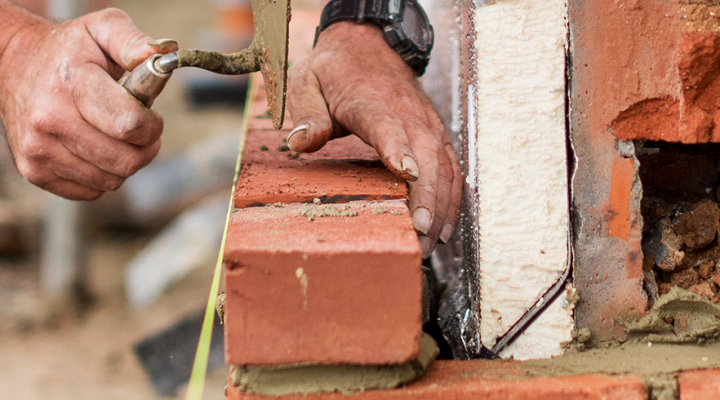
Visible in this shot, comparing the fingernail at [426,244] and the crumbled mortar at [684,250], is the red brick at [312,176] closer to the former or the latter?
the fingernail at [426,244]

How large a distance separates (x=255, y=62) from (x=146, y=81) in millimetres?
303


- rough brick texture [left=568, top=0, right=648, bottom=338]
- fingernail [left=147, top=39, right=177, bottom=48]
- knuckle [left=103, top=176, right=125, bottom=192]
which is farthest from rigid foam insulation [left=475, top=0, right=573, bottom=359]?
knuckle [left=103, top=176, right=125, bottom=192]

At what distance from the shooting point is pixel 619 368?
4.00 feet

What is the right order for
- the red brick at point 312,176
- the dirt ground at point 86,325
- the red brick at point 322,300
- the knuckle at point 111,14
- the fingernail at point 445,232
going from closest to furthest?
the red brick at point 322,300
the red brick at point 312,176
the fingernail at point 445,232
the knuckle at point 111,14
the dirt ground at point 86,325

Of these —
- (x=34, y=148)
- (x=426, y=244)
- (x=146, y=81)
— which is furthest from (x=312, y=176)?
(x=34, y=148)

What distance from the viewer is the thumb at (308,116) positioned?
148cm

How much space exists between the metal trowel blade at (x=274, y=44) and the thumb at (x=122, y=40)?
264 millimetres

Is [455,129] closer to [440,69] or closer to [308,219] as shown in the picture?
[440,69]

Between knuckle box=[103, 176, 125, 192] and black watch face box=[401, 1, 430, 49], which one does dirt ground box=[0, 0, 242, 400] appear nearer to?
knuckle box=[103, 176, 125, 192]

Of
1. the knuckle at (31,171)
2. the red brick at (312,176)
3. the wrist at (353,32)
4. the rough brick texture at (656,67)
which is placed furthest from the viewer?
the wrist at (353,32)

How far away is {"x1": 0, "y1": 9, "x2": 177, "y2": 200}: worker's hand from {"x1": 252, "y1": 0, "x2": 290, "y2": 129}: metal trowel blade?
0.27 m

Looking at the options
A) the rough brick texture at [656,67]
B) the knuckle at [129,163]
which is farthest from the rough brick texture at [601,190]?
the knuckle at [129,163]

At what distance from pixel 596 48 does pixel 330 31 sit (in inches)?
40.0

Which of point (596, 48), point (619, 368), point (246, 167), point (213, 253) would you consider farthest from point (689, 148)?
point (213, 253)
